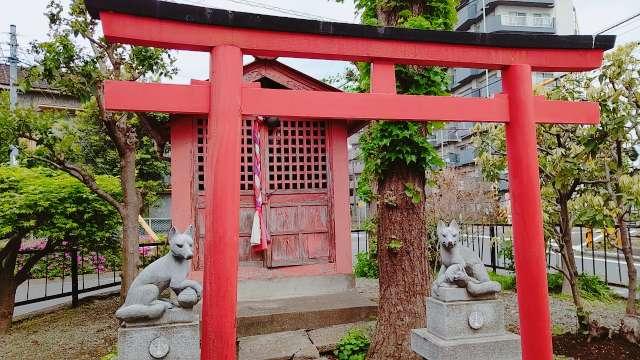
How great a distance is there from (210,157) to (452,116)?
2.33 metres

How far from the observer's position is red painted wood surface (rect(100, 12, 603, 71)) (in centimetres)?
331

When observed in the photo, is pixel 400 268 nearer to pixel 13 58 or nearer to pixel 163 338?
pixel 163 338

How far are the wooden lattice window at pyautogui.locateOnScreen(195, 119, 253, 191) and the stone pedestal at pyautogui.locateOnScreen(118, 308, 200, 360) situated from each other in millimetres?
4697

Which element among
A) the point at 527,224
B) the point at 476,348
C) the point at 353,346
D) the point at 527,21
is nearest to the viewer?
the point at 527,224

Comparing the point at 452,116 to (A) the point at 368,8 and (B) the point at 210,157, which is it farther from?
(A) the point at 368,8

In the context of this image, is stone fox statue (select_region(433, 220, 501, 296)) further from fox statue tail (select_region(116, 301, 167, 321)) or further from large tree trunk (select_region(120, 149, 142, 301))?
large tree trunk (select_region(120, 149, 142, 301))

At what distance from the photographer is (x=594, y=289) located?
30.6 feet

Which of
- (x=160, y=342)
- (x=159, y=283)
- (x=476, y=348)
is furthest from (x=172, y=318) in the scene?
(x=476, y=348)

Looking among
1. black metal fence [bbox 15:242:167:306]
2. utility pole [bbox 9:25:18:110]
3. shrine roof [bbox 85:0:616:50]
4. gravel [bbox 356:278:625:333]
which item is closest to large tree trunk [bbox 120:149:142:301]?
black metal fence [bbox 15:242:167:306]

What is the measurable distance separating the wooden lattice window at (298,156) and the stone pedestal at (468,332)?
14.7 feet

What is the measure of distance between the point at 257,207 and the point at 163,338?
4412 millimetres

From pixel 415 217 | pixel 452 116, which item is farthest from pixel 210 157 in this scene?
pixel 415 217

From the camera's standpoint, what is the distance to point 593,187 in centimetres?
642

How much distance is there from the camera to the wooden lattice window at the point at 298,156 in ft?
Result: 28.0
